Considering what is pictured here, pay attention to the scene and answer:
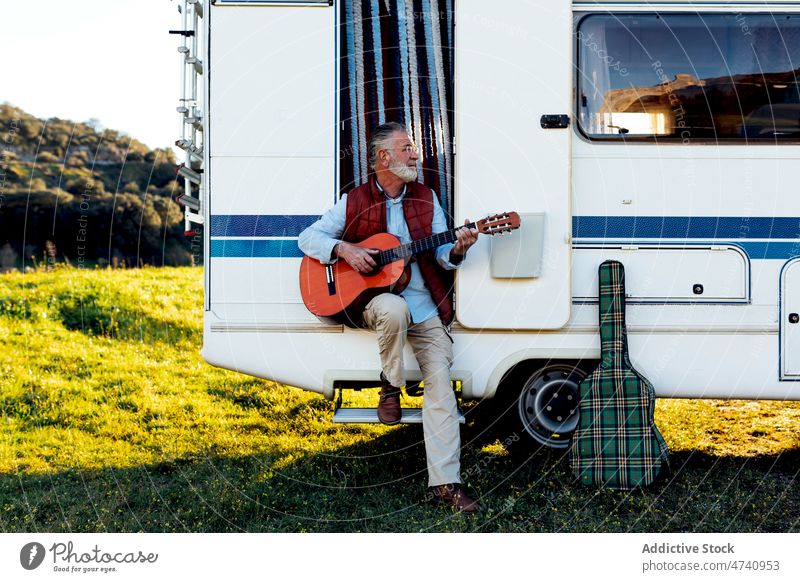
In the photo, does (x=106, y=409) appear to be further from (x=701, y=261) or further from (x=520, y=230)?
(x=701, y=261)

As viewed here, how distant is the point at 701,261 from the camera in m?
4.53

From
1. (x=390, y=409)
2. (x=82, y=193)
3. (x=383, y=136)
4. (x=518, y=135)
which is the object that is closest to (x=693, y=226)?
(x=518, y=135)

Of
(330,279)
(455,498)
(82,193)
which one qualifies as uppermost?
(82,193)

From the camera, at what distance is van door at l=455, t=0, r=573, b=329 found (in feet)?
Result: 14.7

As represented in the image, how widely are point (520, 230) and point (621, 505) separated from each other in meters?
1.60

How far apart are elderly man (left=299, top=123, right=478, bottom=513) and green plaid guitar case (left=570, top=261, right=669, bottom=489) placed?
0.81 m

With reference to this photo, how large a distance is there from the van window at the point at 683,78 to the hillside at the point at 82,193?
10.8 meters

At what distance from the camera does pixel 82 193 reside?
14477 mm

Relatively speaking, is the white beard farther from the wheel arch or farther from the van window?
the wheel arch

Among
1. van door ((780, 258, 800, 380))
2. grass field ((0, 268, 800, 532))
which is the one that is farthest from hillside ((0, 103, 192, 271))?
van door ((780, 258, 800, 380))

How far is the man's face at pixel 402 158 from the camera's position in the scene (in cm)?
436

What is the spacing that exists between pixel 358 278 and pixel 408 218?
450mm

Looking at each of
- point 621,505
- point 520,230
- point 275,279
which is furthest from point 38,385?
point 621,505

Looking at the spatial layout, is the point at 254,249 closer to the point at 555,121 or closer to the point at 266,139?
the point at 266,139
